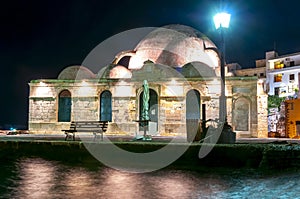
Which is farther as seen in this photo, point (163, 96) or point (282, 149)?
point (163, 96)

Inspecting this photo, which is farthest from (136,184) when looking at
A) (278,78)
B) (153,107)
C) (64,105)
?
(278,78)

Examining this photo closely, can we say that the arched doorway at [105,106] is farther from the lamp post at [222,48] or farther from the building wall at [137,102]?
the lamp post at [222,48]

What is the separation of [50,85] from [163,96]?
8621 millimetres

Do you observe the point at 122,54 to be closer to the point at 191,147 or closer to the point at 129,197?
the point at 191,147

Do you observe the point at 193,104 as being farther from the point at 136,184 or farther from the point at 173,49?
the point at 136,184

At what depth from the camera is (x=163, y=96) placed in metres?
25.8

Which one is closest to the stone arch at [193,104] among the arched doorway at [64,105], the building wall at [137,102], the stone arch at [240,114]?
the building wall at [137,102]

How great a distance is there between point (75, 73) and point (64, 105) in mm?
2781

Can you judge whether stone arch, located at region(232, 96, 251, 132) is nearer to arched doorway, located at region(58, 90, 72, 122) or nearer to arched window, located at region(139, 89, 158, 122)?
arched window, located at region(139, 89, 158, 122)

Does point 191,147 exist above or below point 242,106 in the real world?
below

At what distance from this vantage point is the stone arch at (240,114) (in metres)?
25.6

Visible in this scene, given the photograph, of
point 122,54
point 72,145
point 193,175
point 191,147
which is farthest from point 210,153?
point 122,54

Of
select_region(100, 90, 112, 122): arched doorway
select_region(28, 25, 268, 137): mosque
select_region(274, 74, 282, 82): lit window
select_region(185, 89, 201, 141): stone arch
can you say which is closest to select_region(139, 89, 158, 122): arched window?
select_region(28, 25, 268, 137): mosque

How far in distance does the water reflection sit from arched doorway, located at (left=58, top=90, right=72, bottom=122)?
1873 cm
